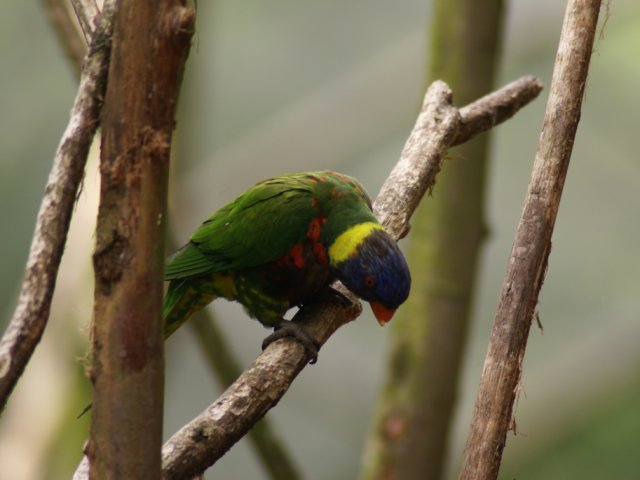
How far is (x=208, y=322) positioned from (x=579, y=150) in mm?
2394

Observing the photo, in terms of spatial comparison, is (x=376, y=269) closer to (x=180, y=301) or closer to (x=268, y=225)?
(x=268, y=225)

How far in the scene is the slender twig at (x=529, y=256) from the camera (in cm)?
134

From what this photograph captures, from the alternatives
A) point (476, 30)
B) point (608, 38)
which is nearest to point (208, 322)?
point (476, 30)

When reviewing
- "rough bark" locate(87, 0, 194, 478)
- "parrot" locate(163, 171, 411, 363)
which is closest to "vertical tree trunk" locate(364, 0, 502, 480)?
"parrot" locate(163, 171, 411, 363)

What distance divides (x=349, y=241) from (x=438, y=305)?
1.16m

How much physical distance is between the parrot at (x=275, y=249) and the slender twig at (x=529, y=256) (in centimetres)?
63

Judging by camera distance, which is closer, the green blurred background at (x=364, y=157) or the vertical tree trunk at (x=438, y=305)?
the vertical tree trunk at (x=438, y=305)

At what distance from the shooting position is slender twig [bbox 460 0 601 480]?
52.9 inches

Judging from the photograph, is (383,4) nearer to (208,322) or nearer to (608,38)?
(608,38)

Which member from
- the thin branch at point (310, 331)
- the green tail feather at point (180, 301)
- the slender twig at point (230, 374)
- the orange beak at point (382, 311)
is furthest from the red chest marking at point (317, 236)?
the slender twig at point (230, 374)

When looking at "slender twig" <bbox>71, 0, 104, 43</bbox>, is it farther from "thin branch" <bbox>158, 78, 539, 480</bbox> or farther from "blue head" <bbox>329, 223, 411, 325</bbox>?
"blue head" <bbox>329, 223, 411, 325</bbox>

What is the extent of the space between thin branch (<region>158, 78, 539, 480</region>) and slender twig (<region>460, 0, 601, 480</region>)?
0.42 m

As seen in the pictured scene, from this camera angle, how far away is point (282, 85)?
420 cm

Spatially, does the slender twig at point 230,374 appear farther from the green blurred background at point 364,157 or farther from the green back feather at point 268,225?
the green blurred background at point 364,157
